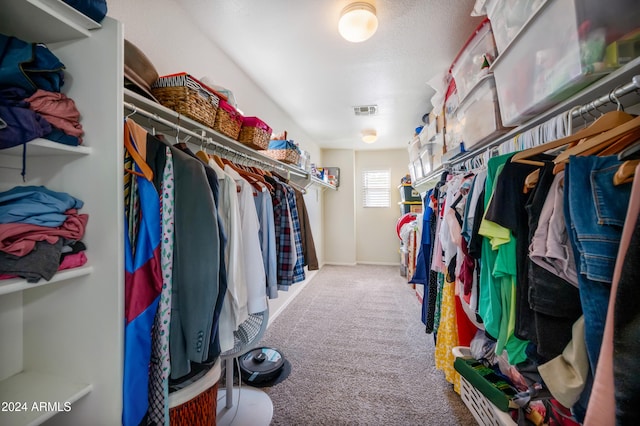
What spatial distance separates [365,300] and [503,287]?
2517 millimetres

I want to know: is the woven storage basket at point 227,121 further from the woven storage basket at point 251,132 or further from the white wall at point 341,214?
the white wall at point 341,214

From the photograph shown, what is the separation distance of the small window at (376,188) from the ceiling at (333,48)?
88.4 inches

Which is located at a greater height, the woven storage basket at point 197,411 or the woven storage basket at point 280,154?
the woven storage basket at point 280,154

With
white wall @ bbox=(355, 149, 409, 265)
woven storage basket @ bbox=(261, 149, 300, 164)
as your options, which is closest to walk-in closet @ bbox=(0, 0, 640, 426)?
woven storage basket @ bbox=(261, 149, 300, 164)

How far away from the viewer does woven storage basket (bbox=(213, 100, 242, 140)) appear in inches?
A: 51.8

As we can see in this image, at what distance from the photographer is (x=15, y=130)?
0.60 metres

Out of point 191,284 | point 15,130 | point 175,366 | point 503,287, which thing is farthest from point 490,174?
point 15,130

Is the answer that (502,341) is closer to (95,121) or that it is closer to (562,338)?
(562,338)

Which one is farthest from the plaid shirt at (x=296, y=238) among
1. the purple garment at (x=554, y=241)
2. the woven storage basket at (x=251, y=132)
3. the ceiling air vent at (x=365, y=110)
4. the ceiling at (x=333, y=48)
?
the ceiling air vent at (x=365, y=110)

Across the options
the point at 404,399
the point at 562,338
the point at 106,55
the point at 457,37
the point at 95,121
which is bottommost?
the point at 404,399

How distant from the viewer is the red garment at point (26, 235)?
0.60 m

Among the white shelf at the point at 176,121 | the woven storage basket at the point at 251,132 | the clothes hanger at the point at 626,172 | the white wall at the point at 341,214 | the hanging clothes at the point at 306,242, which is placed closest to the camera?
the clothes hanger at the point at 626,172

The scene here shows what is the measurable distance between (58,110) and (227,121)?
2.42ft

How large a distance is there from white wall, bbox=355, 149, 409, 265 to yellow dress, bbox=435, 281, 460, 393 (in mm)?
3533
